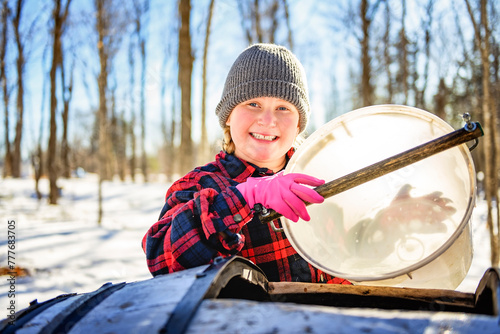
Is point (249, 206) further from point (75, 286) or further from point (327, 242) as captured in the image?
point (75, 286)

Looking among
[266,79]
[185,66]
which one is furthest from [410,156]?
[185,66]

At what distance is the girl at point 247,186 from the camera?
100cm

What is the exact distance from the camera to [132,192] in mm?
12477

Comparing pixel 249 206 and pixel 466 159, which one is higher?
pixel 466 159

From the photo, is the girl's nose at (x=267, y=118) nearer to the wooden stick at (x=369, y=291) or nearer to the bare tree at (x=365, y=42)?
the wooden stick at (x=369, y=291)

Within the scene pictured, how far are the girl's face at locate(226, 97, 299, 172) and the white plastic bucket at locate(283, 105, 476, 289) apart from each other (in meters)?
0.27

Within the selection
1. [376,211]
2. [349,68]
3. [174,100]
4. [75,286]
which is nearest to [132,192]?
[174,100]

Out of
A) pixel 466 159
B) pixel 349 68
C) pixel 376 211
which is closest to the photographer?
pixel 466 159

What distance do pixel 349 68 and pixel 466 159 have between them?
23.1 m

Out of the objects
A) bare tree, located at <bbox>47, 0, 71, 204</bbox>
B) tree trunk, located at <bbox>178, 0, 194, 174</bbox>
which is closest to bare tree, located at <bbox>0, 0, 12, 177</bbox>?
bare tree, located at <bbox>47, 0, 71, 204</bbox>

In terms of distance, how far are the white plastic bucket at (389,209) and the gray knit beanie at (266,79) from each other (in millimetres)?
380

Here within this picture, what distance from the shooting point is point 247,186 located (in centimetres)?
106

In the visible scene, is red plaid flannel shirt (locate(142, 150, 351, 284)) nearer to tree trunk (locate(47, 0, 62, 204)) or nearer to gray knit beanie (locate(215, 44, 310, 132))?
gray knit beanie (locate(215, 44, 310, 132))

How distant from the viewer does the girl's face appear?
139 cm
